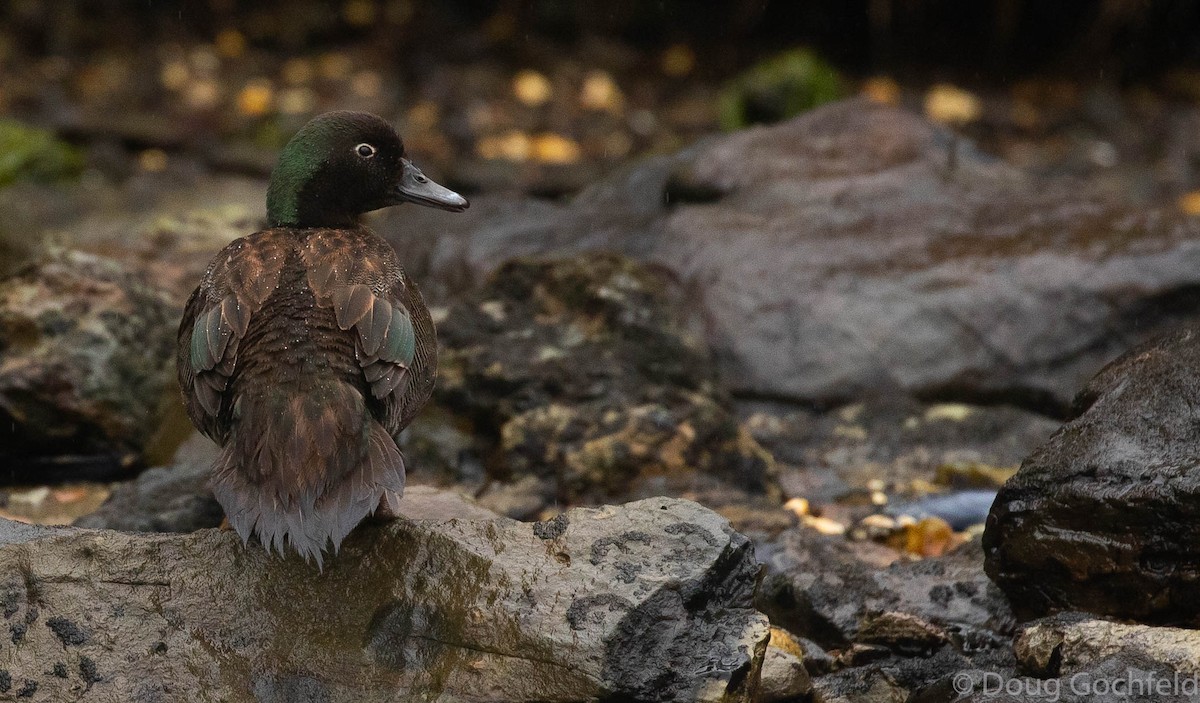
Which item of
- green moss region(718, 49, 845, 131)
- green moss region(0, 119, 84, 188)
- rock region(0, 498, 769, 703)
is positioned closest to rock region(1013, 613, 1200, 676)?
rock region(0, 498, 769, 703)

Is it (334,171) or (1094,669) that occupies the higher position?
(334,171)

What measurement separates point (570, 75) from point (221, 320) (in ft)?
25.8

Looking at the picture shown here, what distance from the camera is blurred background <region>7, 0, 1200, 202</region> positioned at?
10133 millimetres

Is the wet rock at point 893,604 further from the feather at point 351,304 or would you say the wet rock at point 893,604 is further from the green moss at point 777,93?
the green moss at point 777,93

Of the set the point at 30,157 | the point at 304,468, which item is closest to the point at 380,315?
the point at 304,468

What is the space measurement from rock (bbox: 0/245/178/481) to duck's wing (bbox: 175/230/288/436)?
1715mm

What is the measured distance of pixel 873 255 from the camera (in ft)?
21.8

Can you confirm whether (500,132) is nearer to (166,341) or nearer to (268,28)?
(268,28)

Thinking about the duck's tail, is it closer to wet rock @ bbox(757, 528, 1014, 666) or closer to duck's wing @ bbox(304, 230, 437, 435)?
duck's wing @ bbox(304, 230, 437, 435)

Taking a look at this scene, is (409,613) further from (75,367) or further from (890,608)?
(75,367)

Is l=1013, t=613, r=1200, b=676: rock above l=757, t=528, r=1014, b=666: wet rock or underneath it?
above

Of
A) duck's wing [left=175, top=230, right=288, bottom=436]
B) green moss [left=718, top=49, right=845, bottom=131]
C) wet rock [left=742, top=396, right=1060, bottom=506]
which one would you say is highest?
duck's wing [left=175, top=230, right=288, bottom=436]

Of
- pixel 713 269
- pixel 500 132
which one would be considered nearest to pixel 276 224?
pixel 713 269

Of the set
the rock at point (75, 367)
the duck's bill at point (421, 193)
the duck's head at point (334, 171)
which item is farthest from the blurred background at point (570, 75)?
the duck's head at point (334, 171)
